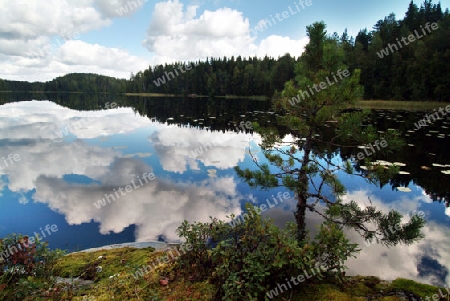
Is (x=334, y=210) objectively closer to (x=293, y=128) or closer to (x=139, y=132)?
(x=293, y=128)

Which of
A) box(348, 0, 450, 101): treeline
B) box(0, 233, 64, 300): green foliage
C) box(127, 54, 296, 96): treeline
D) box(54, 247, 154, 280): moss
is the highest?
box(127, 54, 296, 96): treeline

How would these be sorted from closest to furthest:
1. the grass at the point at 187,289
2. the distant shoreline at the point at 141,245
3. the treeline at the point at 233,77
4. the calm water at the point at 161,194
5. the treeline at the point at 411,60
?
the grass at the point at 187,289, the distant shoreline at the point at 141,245, the calm water at the point at 161,194, the treeline at the point at 411,60, the treeline at the point at 233,77

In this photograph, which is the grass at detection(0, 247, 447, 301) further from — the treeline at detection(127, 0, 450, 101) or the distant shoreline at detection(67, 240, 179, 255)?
the treeline at detection(127, 0, 450, 101)

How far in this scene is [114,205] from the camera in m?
8.37

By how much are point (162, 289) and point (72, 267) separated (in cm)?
243

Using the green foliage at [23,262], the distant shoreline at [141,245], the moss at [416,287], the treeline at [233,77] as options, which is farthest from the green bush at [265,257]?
the treeline at [233,77]

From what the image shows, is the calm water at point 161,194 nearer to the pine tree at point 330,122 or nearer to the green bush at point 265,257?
the pine tree at point 330,122

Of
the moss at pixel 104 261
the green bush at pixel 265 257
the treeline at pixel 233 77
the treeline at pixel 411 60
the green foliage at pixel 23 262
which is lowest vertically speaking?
the treeline at pixel 411 60

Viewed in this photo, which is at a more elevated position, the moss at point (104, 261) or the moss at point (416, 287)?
the moss at point (104, 261)

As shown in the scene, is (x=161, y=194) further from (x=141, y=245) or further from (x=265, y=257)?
(x=265, y=257)

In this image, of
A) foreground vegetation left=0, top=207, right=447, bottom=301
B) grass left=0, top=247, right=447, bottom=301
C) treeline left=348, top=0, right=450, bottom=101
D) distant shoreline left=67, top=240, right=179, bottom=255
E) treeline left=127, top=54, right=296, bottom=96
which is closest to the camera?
foreground vegetation left=0, top=207, right=447, bottom=301

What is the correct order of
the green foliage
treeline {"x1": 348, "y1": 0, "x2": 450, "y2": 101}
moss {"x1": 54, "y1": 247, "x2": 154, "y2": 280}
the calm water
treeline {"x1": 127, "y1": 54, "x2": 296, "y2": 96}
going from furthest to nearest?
treeline {"x1": 127, "y1": 54, "x2": 296, "y2": 96}
treeline {"x1": 348, "y1": 0, "x2": 450, "y2": 101}
the calm water
moss {"x1": 54, "y1": 247, "x2": 154, "y2": 280}
the green foliage

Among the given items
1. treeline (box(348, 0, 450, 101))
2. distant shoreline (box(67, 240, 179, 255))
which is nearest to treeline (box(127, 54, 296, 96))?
treeline (box(348, 0, 450, 101))

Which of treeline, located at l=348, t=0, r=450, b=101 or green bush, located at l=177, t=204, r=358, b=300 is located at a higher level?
green bush, located at l=177, t=204, r=358, b=300
